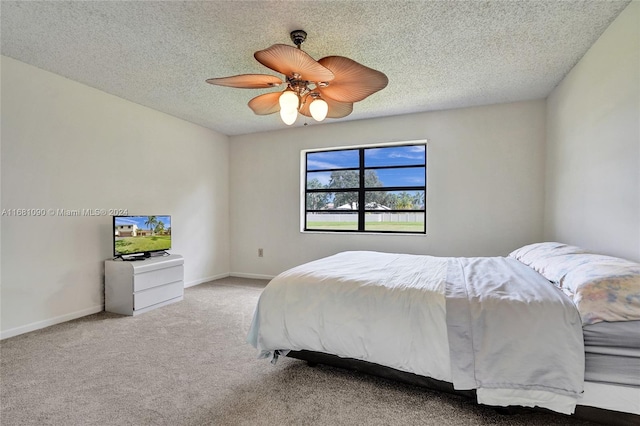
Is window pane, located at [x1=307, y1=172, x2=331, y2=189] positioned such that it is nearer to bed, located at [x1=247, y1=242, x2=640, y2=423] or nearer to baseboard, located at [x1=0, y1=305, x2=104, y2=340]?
bed, located at [x1=247, y1=242, x2=640, y2=423]

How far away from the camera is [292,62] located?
1.93 metres

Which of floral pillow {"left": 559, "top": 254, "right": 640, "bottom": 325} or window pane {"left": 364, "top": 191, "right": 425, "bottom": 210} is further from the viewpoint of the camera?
window pane {"left": 364, "top": 191, "right": 425, "bottom": 210}

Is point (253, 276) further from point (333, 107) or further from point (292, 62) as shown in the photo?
point (292, 62)

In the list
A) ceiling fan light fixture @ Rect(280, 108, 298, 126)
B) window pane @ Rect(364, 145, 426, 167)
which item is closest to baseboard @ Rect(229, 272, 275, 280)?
window pane @ Rect(364, 145, 426, 167)

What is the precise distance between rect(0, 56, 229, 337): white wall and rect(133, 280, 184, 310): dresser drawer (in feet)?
1.78

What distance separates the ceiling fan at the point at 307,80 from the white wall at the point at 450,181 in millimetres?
2036

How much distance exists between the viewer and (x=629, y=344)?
53.5 inches

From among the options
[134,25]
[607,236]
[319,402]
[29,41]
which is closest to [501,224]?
[607,236]

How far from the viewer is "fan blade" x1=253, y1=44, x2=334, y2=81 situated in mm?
1801

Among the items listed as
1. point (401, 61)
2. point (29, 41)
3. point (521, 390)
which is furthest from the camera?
point (401, 61)

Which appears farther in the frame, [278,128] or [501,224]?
[278,128]

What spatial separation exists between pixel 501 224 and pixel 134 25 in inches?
170

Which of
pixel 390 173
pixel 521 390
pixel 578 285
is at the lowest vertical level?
pixel 521 390

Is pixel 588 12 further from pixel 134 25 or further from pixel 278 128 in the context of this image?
pixel 278 128
